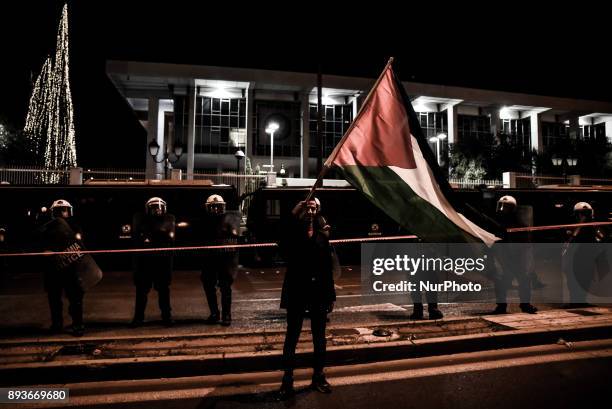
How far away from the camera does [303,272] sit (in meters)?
4.28

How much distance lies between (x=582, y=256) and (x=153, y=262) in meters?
7.29

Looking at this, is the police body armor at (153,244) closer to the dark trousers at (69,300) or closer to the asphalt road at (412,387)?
the dark trousers at (69,300)

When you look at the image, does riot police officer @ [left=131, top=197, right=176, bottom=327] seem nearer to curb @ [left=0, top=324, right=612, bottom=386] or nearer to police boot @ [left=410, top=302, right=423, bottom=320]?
curb @ [left=0, top=324, right=612, bottom=386]

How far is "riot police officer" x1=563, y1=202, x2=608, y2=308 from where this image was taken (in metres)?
7.23

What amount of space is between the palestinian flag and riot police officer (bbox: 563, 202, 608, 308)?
403 cm

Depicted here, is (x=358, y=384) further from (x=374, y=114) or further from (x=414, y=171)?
(x=374, y=114)

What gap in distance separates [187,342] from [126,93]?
33.6 m

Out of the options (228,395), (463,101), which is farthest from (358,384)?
(463,101)

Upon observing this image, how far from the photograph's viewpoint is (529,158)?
34.8 metres

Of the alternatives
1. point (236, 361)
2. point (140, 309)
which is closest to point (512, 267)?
point (236, 361)

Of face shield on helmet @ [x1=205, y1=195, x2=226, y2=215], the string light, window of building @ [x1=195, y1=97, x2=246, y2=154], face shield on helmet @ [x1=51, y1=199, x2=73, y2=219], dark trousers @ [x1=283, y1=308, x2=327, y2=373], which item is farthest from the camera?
window of building @ [x1=195, y1=97, x2=246, y2=154]

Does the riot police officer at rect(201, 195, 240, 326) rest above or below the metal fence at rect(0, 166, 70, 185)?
below

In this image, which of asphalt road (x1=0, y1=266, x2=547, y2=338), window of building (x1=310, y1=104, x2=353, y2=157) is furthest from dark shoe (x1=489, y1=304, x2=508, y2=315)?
window of building (x1=310, y1=104, x2=353, y2=157)

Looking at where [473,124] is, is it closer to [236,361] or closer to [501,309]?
[501,309]
